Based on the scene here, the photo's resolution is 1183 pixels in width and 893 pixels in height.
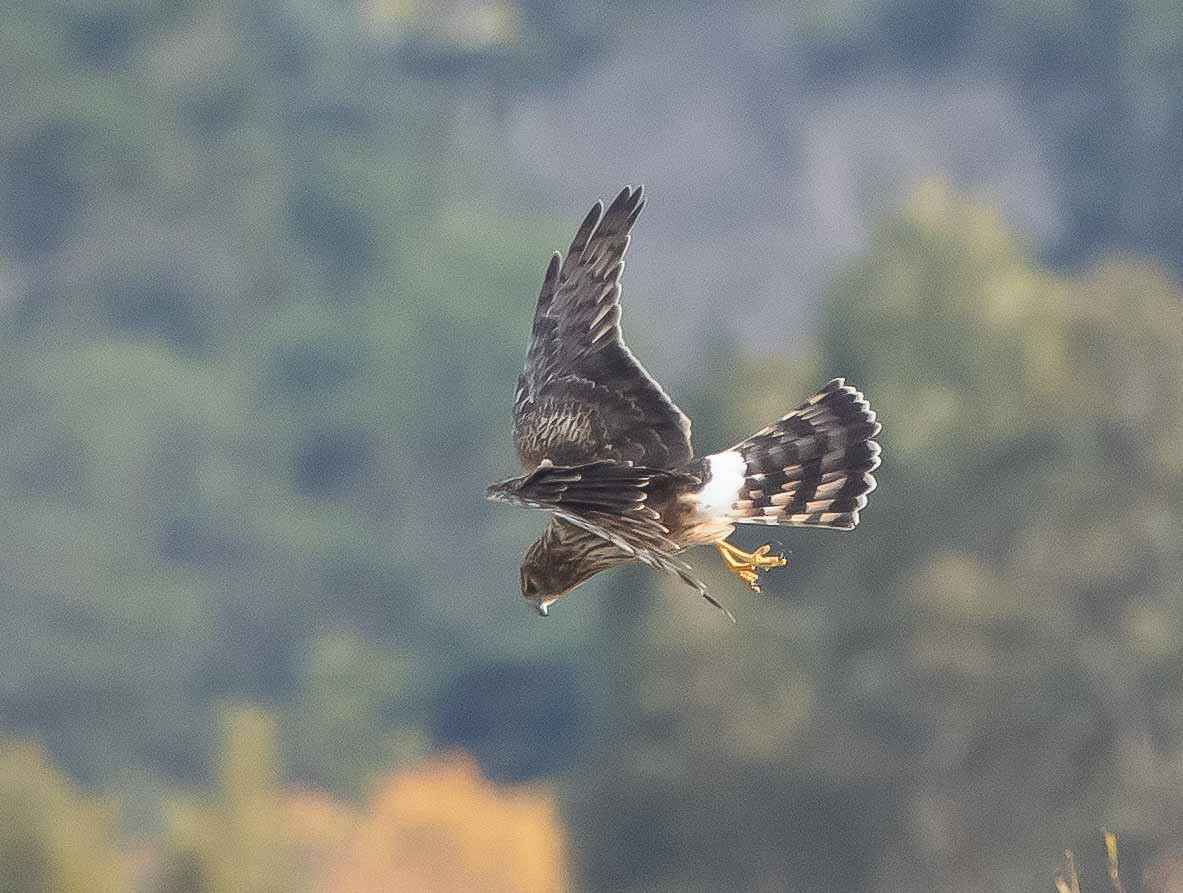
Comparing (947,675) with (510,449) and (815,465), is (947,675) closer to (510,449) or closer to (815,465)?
Result: (510,449)

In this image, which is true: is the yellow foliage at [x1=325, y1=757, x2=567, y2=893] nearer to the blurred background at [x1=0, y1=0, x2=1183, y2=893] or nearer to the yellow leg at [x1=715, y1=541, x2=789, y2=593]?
the blurred background at [x1=0, y1=0, x2=1183, y2=893]

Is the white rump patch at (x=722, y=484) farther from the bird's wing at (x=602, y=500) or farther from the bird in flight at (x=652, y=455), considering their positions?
the bird's wing at (x=602, y=500)

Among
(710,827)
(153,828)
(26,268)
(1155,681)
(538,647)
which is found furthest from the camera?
(26,268)

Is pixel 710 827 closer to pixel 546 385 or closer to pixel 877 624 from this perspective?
pixel 877 624

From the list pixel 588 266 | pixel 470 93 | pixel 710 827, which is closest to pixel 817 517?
pixel 588 266

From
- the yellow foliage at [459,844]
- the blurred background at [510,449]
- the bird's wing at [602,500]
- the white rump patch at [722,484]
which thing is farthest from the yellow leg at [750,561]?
the yellow foliage at [459,844]

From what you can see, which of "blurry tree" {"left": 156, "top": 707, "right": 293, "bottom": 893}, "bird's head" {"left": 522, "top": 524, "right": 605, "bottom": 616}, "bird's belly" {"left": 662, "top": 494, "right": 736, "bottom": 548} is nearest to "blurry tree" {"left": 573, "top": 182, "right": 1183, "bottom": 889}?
"blurry tree" {"left": 156, "top": 707, "right": 293, "bottom": 893}
